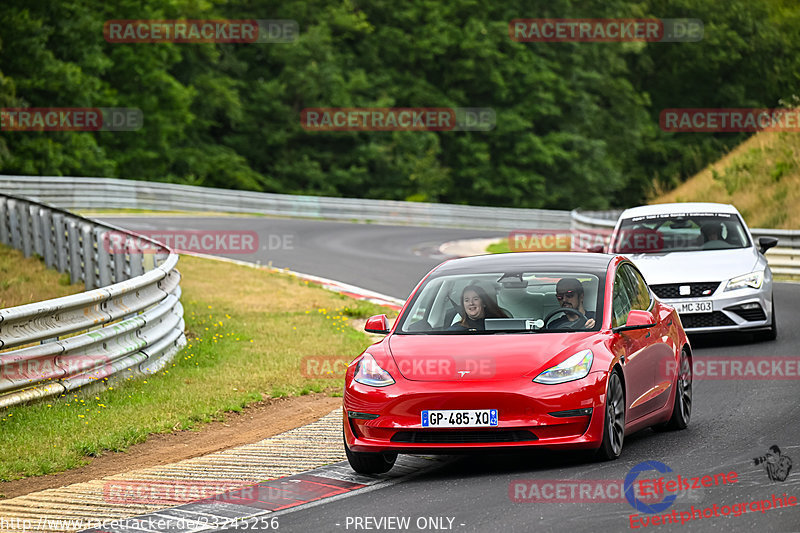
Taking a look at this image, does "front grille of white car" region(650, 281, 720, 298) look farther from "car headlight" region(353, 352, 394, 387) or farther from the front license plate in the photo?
the front license plate

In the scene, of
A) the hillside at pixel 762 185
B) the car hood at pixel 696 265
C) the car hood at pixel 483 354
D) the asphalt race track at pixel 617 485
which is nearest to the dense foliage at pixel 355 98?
the hillside at pixel 762 185

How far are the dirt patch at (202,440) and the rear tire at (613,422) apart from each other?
300 cm

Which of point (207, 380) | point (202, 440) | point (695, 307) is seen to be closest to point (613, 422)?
point (202, 440)

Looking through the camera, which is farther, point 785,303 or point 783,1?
point 783,1

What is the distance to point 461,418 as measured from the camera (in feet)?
26.7

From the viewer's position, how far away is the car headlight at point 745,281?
48.0 feet

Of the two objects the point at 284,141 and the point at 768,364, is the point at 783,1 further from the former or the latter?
the point at 768,364

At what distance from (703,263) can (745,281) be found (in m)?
0.58

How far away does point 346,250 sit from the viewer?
1199 inches

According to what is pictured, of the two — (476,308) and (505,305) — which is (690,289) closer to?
(505,305)

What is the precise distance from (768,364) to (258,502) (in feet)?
23.8

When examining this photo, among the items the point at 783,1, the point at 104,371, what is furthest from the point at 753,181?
the point at 783,1

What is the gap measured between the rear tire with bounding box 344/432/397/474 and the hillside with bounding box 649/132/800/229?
23.3 metres

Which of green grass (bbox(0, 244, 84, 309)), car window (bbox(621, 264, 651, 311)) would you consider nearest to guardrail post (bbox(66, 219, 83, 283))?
green grass (bbox(0, 244, 84, 309))
